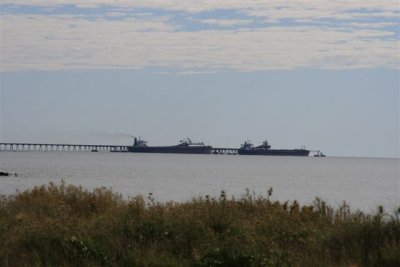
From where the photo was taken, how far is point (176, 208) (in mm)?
17781

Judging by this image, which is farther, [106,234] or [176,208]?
[176,208]

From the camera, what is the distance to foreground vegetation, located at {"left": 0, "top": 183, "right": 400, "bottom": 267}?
13.8 m

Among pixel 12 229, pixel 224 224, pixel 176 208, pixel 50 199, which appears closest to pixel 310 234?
pixel 224 224

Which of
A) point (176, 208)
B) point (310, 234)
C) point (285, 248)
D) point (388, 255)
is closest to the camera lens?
point (388, 255)

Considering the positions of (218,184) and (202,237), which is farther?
(218,184)

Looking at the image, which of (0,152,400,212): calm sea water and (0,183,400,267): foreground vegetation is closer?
(0,183,400,267): foreground vegetation

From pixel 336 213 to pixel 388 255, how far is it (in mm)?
4756

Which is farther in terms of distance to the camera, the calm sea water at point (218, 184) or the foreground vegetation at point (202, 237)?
the calm sea water at point (218, 184)

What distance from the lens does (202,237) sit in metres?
15.3

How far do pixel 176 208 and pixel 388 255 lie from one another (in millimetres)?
5622

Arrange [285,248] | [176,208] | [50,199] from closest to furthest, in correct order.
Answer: [285,248], [176,208], [50,199]

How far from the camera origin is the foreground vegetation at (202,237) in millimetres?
13812

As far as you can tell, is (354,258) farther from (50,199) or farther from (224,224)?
(50,199)

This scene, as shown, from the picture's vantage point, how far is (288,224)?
53.3ft
